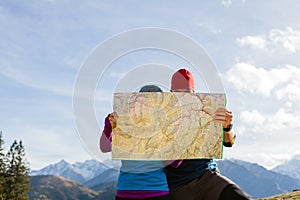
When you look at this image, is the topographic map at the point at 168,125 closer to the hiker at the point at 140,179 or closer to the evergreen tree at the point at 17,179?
the hiker at the point at 140,179

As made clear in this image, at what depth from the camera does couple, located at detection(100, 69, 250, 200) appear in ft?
18.0

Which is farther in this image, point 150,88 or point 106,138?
point 150,88

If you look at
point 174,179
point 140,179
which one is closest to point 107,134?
point 140,179

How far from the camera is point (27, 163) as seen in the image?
66.8 meters

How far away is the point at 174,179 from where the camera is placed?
5.86m

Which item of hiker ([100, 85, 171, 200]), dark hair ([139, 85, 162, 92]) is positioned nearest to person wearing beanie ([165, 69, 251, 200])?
hiker ([100, 85, 171, 200])

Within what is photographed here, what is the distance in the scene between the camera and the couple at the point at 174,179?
550cm

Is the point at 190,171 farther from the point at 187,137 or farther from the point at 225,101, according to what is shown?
the point at 225,101

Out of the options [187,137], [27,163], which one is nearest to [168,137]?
[187,137]

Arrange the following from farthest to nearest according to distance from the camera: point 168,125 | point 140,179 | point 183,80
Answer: point 183,80, point 168,125, point 140,179

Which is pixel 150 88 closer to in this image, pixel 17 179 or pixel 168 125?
pixel 168 125

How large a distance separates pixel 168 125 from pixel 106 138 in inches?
32.6

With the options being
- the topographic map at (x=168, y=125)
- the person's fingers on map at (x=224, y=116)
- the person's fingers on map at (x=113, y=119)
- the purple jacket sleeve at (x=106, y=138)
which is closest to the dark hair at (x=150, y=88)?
the topographic map at (x=168, y=125)

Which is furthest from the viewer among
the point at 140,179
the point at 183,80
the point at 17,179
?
the point at 17,179
